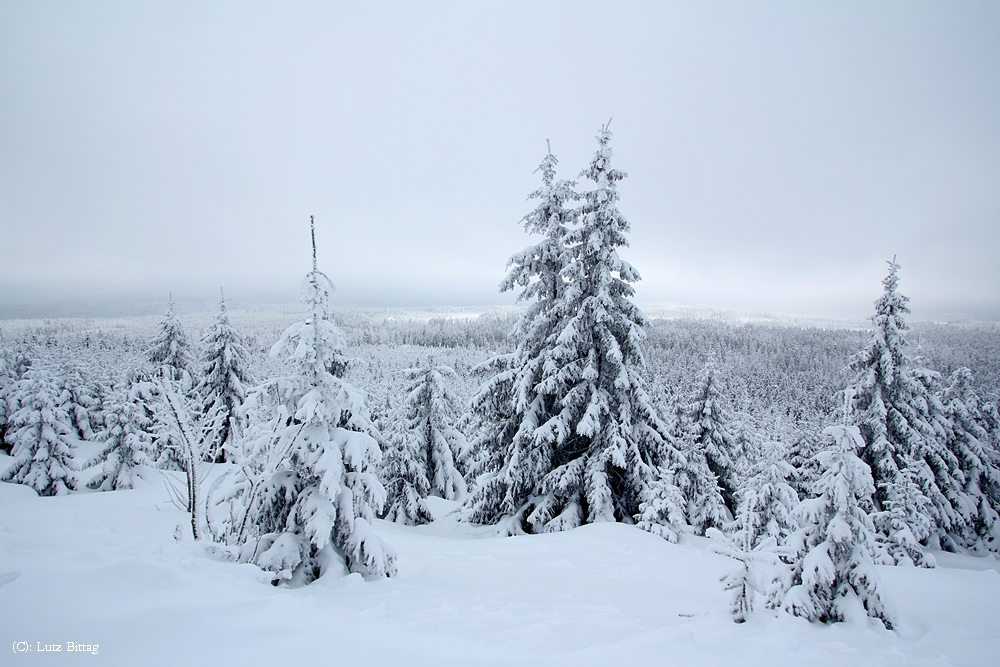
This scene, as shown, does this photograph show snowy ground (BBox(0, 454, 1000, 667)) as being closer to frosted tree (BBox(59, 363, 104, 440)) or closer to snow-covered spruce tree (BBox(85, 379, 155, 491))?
snow-covered spruce tree (BBox(85, 379, 155, 491))

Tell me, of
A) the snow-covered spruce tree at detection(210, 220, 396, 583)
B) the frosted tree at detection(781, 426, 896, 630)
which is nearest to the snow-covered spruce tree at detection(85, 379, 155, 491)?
the snow-covered spruce tree at detection(210, 220, 396, 583)

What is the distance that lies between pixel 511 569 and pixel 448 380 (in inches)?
597

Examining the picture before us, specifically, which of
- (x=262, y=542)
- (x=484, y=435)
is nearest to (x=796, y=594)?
(x=262, y=542)

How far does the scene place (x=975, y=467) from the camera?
68.8 ft

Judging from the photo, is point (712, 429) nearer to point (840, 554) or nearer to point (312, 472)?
point (840, 554)

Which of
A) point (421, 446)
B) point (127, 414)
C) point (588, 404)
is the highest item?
point (588, 404)

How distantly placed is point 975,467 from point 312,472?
31.1 meters

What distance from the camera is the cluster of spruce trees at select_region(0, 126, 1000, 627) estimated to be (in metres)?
5.48

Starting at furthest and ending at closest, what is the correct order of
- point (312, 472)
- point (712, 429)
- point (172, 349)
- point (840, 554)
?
point (172, 349)
point (712, 429)
point (312, 472)
point (840, 554)

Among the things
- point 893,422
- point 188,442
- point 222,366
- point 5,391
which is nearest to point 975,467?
point 893,422

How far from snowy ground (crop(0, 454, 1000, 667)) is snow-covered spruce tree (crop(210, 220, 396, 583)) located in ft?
1.50

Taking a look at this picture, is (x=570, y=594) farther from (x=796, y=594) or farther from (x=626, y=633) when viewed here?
(x=796, y=594)

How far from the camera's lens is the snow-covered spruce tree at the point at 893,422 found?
15.8 metres

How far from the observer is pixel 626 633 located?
13.4ft
